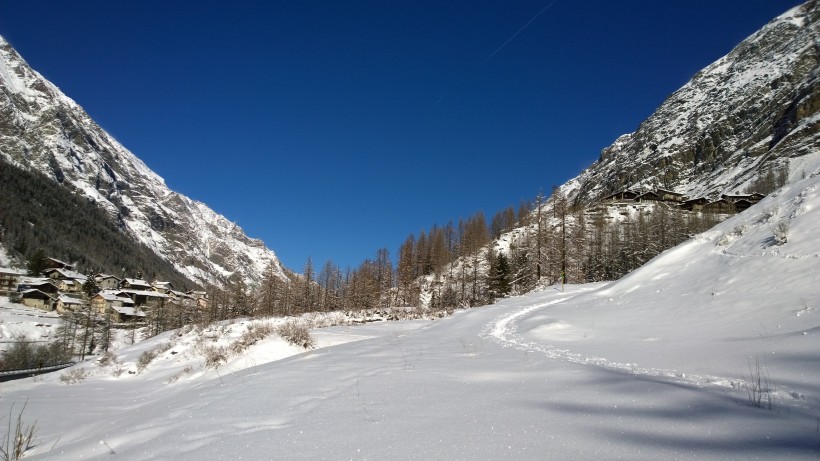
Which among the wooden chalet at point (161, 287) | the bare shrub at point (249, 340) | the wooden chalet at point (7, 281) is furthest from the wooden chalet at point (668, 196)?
the wooden chalet at point (7, 281)

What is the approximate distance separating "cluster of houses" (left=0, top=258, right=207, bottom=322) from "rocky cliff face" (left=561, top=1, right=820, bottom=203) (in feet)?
526

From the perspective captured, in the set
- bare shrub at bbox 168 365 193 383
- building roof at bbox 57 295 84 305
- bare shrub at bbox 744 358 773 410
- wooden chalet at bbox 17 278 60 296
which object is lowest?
bare shrub at bbox 168 365 193 383

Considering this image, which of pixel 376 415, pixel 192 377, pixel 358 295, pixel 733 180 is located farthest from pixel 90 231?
pixel 733 180

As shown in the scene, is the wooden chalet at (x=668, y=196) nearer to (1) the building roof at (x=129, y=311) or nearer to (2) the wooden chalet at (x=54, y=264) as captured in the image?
(1) the building roof at (x=129, y=311)

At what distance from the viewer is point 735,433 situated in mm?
2711

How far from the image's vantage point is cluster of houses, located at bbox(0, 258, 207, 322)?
290 feet

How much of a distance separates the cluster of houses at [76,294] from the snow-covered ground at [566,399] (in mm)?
78540

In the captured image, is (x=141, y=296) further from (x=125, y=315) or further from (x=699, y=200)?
(x=699, y=200)

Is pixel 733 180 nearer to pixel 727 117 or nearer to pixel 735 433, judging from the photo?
pixel 727 117

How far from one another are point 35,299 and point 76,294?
13.2 m

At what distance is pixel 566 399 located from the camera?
397 centimetres

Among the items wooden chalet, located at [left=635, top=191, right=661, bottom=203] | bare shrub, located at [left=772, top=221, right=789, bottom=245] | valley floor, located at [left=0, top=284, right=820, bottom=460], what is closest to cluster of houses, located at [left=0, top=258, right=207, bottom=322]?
valley floor, located at [left=0, top=284, right=820, bottom=460]

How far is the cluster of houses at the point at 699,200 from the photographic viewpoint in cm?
8306

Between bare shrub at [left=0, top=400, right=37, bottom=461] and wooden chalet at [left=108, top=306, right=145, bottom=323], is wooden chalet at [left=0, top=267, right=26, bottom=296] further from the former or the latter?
bare shrub at [left=0, top=400, right=37, bottom=461]
